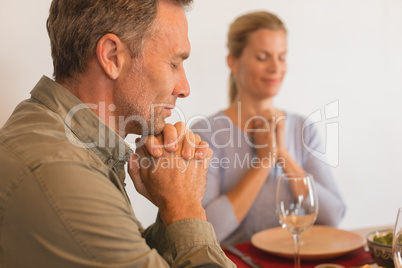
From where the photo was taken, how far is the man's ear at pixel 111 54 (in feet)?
3.02

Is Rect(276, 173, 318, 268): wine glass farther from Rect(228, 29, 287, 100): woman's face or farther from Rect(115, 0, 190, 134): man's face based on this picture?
Rect(228, 29, 287, 100): woman's face

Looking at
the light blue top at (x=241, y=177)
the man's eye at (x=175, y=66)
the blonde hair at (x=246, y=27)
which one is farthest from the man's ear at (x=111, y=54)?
the blonde hair at (x=246, y=27)

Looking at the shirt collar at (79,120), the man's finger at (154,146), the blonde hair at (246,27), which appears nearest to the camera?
the shirt collar at (79,120)

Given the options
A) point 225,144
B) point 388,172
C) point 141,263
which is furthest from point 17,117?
point 388,172

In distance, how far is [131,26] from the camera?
3.04 feet

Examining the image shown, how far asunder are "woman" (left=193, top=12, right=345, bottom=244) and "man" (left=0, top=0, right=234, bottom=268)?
67 centimetres

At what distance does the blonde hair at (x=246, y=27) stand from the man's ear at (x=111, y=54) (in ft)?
3.53

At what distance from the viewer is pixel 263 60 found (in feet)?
6.32

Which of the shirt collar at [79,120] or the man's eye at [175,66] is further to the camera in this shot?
the man's eye at [175,66]

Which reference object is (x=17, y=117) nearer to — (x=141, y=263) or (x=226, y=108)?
(x=141, y=263)

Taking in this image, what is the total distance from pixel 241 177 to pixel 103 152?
995mm

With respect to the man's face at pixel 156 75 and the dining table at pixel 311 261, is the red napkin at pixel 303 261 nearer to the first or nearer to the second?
the dining table at pixel 311 261

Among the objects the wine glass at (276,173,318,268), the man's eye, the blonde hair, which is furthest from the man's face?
the blonde hair

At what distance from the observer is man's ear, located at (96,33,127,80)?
0.92m
